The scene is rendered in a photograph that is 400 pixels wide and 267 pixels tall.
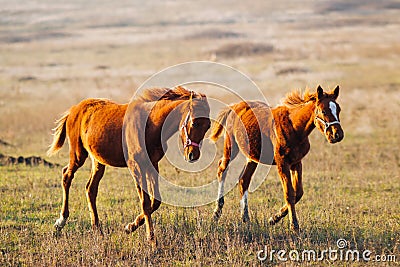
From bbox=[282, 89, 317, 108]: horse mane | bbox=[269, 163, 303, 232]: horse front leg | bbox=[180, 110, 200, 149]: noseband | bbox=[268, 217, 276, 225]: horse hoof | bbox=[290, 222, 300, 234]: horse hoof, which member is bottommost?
bbox=[290, 222, 300, 234]: horse hoof

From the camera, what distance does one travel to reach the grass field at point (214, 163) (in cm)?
869

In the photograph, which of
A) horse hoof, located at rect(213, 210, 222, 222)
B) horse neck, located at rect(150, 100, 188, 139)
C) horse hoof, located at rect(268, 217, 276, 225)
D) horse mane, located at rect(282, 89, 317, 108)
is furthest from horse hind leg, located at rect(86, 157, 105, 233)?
horse mane, located at rect(282, 89, 317, 108)

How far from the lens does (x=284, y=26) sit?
208 feet

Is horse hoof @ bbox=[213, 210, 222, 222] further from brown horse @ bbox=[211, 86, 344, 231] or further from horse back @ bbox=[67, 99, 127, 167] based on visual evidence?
horse back @ bbox=[67, 99, 127, 167]

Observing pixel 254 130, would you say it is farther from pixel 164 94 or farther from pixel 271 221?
pixel 164 94

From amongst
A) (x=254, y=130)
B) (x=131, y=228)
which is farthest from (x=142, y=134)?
(x=254, y=130)

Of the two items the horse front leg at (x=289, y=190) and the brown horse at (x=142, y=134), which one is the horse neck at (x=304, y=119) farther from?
the brown horse at (x=142, y=134)

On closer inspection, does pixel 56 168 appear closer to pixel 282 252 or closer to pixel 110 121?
pixel 110 121

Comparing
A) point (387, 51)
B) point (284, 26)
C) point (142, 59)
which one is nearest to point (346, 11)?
point (284, 26)

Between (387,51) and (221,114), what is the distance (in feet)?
114

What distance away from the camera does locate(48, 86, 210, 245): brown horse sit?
8312 millimetres

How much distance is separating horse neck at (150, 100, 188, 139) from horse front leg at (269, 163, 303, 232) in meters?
1.95

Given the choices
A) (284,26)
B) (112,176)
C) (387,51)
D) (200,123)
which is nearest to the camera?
(200,123)

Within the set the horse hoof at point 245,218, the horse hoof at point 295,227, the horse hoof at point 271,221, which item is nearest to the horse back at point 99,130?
the horse hoof at point 245,218
